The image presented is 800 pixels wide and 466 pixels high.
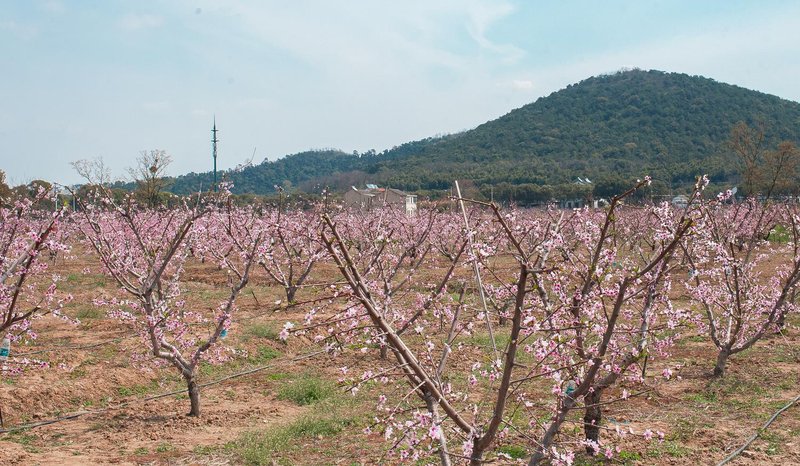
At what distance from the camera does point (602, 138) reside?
374ft

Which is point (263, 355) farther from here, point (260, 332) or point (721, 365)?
point (721, 365)

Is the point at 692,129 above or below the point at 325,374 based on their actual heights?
above

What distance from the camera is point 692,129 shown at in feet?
349

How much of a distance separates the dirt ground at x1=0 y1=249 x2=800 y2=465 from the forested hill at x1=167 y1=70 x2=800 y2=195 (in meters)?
61.1

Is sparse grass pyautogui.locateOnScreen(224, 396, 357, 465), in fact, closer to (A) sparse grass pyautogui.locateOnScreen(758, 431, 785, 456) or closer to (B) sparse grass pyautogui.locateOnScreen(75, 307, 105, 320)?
(A) sparse grass pyautogui.locateOnScreen(758, 431, 785, 456)

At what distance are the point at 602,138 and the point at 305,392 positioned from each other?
4461 inches

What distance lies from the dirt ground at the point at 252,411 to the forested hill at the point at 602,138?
201 feet

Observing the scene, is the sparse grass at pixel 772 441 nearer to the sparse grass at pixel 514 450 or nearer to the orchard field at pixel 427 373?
the orchard field at pixel 427 373

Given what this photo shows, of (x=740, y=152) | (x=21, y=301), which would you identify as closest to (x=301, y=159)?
(x=740, y=152)

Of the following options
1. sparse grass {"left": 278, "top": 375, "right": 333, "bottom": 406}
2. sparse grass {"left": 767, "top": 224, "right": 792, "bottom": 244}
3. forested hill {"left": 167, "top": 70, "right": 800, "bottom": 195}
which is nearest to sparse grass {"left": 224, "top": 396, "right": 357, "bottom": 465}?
sparse grass {"left": 278, "top": 375, "right": 333, "bottom": 406}

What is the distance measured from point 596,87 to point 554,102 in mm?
11155

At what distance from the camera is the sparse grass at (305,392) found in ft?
31.4

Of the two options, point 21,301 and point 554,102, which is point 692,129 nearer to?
point 554,102

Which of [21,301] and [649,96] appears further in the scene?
[649,96]
